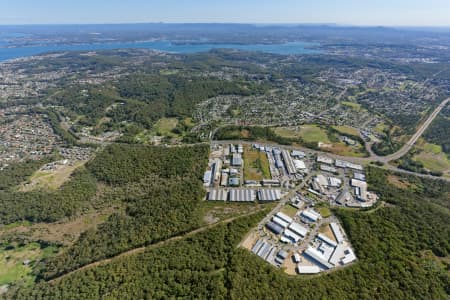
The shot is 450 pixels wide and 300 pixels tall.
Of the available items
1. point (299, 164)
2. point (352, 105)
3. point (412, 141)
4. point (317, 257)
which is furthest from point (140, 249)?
point (352, 105)

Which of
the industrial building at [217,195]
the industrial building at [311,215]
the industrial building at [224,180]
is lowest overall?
the industrial building at [311,215]

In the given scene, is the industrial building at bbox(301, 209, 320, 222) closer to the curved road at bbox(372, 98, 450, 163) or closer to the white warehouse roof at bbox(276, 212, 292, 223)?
the white warehouse roof at bbox(276, 212, 292, 223)

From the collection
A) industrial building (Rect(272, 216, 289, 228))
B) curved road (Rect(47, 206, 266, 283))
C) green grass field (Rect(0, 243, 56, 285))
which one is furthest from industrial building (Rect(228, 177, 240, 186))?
green grass field (Rect(0, 243, 56, 285))

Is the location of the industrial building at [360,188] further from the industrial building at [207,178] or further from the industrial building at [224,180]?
the industrial building at [207,178]

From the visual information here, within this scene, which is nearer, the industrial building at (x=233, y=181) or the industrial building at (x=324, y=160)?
the industrial building at (x=233, y=181)

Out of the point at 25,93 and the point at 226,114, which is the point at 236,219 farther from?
the point at 25,93

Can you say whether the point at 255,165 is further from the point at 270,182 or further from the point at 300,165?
the point at 300,165

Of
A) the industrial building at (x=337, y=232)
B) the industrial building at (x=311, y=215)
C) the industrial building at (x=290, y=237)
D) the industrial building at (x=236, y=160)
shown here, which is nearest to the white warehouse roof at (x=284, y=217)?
the industrial building at (x=290, y=237)
